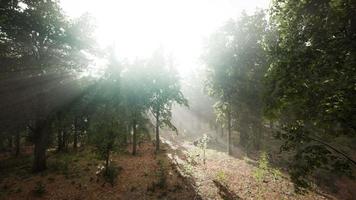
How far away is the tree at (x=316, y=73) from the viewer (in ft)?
23.8

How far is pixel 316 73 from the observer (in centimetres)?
802

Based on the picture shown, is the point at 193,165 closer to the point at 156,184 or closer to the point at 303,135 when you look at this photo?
the point at 156,184

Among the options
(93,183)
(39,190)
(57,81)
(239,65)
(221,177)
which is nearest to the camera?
(39,190)

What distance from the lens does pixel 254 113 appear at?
29.4 metres

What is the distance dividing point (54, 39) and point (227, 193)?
1617cm

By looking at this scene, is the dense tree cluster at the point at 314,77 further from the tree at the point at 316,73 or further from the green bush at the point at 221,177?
the green bush at the point at 221,177

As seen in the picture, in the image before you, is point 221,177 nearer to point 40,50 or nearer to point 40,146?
point 40,146

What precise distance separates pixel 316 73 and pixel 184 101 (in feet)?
78.3

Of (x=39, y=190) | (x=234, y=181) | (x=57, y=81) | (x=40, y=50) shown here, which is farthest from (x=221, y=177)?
(x=40, y=50)

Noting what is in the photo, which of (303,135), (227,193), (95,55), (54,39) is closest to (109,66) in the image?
(95,55)

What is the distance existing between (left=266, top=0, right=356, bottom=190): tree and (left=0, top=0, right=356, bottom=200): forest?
0.03m

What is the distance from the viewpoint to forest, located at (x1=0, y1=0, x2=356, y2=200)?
803cm

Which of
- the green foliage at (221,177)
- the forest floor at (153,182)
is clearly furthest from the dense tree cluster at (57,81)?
the green foliage at (221,177)

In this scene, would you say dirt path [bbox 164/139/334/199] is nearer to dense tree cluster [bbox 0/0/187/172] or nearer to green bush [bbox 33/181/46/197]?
dense tree cluster [bbox 0/0/187/172]
